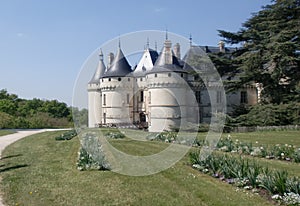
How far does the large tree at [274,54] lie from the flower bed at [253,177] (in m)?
17.2

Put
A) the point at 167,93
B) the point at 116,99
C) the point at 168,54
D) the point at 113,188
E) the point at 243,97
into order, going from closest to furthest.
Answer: the point at 113,188, the point at 168,54, the point at 167,93, the point at 116,99, the point at 243,97

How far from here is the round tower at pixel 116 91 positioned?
30.9 meters

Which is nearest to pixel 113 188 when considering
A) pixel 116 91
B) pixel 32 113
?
pixel 116 91

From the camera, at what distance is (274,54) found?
2278 cm

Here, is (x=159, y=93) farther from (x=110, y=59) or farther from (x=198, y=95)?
(x=110, y=59)

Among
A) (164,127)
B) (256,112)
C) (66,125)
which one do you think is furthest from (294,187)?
(66,125)

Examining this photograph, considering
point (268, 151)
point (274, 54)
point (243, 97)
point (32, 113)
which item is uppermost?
point (274, 54)

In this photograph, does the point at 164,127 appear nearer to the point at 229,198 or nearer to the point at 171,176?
the point at 171,176

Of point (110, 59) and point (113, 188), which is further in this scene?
point (110, 59)

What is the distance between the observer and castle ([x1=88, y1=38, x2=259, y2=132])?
90.2 feet

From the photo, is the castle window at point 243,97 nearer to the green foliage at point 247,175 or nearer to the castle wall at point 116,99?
the castle wall at point 116,99

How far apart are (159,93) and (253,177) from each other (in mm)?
22420

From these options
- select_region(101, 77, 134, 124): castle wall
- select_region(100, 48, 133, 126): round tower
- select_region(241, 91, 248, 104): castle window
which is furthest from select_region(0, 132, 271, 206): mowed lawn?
select_region(241, 91, 248, 104): castle window

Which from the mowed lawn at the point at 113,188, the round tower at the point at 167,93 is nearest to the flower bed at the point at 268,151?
the mowed lawn at the point at 113,188
